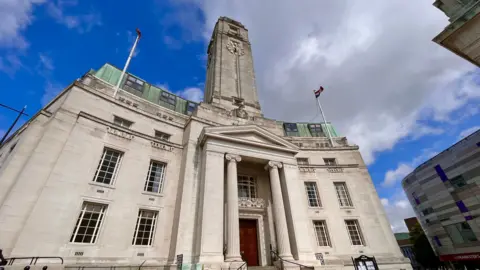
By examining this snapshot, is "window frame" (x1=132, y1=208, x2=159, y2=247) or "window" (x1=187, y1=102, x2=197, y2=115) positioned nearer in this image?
"window frame" (x1=132, y1=208, x2=159, y2=247)

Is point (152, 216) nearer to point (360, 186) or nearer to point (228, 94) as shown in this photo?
point (228, 94)

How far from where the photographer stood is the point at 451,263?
3509 centimetres

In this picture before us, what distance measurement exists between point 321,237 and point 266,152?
9169 mm

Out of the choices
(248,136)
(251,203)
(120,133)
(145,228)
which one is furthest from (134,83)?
(251,203)

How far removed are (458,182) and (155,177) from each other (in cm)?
4571

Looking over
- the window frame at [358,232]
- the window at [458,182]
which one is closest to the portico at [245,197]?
the window frame at [358,232]

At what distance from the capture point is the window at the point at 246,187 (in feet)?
60.4

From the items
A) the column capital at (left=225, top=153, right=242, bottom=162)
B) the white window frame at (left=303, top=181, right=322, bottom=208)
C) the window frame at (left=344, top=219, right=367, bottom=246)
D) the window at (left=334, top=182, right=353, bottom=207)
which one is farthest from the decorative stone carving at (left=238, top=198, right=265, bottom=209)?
the window at (left=334, top=182, right=353, bottom=207)

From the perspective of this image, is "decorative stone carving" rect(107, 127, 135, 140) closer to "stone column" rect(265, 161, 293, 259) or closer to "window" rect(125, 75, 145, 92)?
"window" rect(125, 75, 145, 92)

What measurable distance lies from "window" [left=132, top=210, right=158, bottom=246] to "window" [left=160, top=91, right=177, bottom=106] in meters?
13.5

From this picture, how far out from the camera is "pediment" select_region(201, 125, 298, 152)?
17.2 metres

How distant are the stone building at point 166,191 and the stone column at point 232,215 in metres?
0.07

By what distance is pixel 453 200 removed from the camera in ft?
116

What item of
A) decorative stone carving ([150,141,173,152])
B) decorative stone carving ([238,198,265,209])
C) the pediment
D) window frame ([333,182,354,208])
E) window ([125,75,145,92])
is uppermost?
window ([125,75,145,92])
